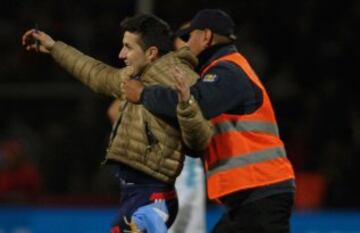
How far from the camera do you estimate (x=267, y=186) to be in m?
6.39

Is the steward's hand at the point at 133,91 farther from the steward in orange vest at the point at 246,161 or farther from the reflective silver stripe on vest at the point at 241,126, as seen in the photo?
the reflective silver stripe on vest at the point at 241,126

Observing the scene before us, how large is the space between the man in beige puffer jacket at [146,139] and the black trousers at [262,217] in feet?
1.10

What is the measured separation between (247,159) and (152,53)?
0.77 meters

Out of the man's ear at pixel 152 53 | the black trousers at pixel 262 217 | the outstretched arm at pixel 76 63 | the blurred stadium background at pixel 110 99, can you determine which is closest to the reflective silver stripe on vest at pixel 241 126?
the black trousers at pixel 262 217

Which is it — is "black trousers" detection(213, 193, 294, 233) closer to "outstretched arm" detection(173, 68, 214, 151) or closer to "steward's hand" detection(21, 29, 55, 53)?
"outstretched arm" detection(173, 68, 214, 151)

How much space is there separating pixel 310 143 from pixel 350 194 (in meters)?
1.00

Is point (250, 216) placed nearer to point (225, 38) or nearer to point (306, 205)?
point (225, 38)

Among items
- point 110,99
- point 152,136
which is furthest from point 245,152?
point 110,99

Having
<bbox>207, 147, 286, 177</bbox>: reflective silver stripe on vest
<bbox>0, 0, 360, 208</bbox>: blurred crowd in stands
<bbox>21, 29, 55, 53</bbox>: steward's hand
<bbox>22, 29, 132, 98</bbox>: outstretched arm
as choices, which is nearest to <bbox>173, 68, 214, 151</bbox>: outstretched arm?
<bbox>207, 147, 286, 177</bbox>: reflective silver stripe on vest

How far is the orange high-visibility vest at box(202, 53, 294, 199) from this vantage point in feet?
20.9

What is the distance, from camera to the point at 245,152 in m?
6.37

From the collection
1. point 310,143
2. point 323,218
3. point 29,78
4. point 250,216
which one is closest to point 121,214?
point 250,216

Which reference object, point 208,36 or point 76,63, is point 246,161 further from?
point 76,63

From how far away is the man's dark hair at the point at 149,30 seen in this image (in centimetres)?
632
